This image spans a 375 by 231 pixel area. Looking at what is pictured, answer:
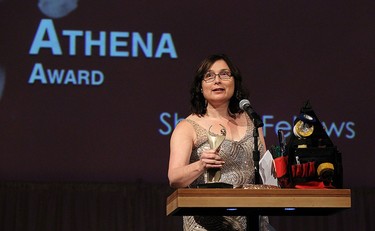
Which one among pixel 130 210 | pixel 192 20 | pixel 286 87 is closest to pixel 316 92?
pixel 286 87

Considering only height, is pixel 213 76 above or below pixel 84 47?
below

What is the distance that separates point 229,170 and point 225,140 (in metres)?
0.11

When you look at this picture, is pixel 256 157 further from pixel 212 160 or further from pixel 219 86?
pixel 219 86

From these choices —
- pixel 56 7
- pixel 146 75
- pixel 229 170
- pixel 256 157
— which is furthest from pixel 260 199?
pixel 56 7

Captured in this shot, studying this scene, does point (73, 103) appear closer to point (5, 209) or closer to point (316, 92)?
point (5, 209)

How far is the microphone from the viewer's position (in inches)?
109

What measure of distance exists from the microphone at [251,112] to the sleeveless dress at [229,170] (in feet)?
0.56

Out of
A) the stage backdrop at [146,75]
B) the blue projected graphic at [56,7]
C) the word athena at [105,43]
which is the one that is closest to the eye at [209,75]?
the stage backdrop at [146,75]

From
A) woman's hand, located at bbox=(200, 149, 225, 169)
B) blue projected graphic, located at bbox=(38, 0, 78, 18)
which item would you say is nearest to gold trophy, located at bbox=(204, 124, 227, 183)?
woman's hand, located at bbox=(200, 149, 225, 169)

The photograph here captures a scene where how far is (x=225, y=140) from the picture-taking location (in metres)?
2.99

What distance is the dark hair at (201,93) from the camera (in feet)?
10.1

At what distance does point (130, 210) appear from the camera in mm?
5480

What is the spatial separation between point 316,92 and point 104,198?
5.36ft

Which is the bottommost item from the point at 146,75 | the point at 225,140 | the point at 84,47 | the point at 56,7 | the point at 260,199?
the point at 260,199
